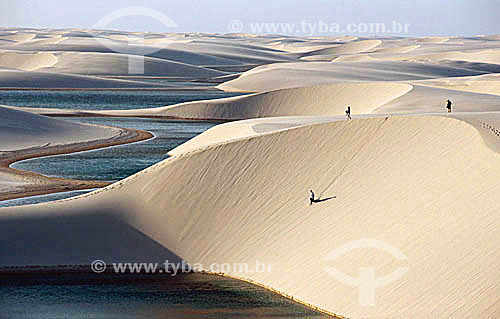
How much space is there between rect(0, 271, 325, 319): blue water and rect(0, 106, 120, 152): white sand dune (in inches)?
920

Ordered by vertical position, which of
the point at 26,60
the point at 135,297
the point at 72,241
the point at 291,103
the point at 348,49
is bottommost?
the point at 348,49

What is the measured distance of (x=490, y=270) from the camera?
1527 cm

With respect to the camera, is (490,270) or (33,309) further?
(33,309)

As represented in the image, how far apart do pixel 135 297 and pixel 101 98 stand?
62197 mm

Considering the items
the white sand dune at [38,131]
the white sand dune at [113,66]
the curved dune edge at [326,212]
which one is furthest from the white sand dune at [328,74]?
the curved dune edge at [326,212]

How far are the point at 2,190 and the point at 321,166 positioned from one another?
1280cm

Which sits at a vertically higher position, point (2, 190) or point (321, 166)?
point (321, 166)

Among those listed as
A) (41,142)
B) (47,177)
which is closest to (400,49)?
(41,142)

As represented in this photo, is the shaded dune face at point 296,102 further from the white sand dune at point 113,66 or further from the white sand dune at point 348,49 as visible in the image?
the white sand dune at point 348,49

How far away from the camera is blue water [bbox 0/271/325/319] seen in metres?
17.6

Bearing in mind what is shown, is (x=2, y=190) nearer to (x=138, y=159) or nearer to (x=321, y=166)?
(x=138, y=159)

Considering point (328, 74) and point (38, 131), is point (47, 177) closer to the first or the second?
point (38, 131)

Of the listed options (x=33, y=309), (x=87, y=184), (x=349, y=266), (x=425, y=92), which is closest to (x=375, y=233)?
(x=349, y=266)

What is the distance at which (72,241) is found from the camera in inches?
866
